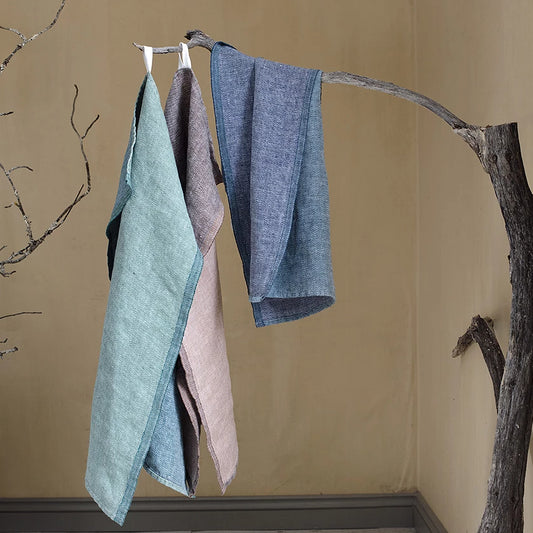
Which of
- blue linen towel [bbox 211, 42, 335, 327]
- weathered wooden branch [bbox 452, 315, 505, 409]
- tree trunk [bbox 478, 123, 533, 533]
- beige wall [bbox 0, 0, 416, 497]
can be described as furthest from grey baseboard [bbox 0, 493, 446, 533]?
blue linen towel [bbox 211, 42, 335, 327]

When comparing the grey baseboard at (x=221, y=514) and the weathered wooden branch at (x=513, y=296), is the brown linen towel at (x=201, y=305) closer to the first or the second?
the weathered wooden branch at (x=513, y=296)

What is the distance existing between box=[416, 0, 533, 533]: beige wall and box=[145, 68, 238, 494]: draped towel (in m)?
0.57

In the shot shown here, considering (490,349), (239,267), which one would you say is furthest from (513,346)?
(239,267)

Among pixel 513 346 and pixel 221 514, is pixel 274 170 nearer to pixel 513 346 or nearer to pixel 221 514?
pixel 513 346

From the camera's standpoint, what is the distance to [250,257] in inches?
41.9

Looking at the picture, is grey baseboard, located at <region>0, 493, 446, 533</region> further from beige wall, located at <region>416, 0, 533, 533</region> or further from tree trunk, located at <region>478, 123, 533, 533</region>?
tree trunk, located at <region>478, 123, 533, 533</region>

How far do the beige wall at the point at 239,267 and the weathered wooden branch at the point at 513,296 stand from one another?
94cm

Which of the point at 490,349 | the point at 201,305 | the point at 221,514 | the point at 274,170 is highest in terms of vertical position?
the point at 274,170

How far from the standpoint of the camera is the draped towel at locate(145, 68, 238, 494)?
1.06m

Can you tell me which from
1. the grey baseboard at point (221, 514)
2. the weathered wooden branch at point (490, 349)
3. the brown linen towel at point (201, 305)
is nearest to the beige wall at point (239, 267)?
the grey baseboard at point (221, 514)

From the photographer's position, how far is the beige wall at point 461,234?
129 centimetres

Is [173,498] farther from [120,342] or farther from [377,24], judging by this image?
[377,24]

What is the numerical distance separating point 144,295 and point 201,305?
118 mm

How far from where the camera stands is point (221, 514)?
2023mm
